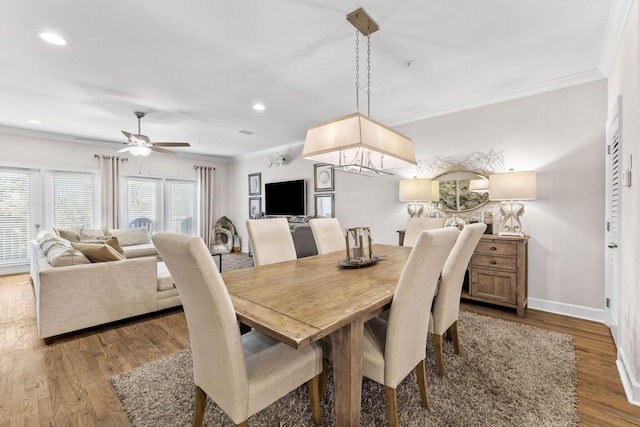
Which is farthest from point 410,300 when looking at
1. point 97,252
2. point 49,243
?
point 49,243

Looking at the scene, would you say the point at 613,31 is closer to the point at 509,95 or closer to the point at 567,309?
the point at 509,95

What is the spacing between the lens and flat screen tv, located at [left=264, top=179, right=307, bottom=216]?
5.84 meters

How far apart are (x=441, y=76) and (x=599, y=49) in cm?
125

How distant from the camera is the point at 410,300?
1365mm

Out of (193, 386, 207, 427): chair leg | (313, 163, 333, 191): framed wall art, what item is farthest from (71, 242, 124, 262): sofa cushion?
(313, 163, 333, 191): framed wall art

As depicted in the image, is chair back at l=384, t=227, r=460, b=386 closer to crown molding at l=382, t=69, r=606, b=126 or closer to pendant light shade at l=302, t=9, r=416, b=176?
pendant light shade at l=302, t=9, r=416, b=176

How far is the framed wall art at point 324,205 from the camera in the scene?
5.30 m

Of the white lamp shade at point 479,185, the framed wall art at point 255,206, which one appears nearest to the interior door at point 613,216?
the white lamp shade at point 479,185

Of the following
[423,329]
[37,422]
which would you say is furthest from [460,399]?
[37,422]

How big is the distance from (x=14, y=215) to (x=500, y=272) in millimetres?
7499

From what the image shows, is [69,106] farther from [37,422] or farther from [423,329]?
[423,329]

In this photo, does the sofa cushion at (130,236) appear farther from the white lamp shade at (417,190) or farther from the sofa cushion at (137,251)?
the white lamp shade at (417,190)

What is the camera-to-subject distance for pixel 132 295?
2.88m

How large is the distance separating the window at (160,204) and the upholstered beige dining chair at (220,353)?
6084mm
